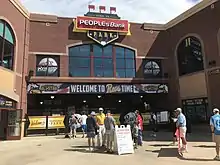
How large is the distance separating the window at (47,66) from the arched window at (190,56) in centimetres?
1207

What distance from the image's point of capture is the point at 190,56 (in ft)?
81.4

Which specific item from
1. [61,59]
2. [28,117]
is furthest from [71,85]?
[28,117]

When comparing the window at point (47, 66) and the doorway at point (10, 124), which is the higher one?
the window at point (47, 66)

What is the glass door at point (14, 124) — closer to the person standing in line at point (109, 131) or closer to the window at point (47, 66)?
the window at point (47, 66)

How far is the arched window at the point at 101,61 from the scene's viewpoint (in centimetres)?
2527

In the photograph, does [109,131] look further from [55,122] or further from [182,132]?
[55,122]

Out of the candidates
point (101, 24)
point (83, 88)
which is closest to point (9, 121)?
point (83, 88)

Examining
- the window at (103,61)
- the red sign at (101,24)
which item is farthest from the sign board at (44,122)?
the red sign at (101,24)

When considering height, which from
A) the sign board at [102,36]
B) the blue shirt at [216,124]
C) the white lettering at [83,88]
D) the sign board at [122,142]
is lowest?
the sign board at [122,142]

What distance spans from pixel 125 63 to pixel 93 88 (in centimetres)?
442

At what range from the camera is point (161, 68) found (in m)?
27.4

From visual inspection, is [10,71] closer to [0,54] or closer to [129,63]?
[0,54]

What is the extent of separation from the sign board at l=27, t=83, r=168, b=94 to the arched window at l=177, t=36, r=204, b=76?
9.06ft

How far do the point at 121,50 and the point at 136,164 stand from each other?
18.6 metres
